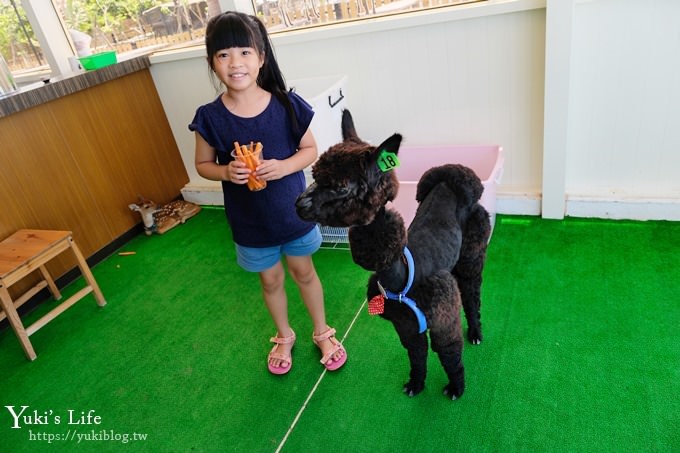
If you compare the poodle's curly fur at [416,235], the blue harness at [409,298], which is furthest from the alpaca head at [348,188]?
the blue harness at [409,298]

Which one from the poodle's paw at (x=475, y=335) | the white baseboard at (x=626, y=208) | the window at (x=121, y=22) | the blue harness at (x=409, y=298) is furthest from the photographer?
the window at (x=121, y=22)

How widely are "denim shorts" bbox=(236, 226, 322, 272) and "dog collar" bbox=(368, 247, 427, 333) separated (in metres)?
0.36

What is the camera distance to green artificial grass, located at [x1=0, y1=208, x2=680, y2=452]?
4.80 ft

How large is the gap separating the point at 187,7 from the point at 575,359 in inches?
115

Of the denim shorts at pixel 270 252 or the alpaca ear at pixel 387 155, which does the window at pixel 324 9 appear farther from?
the alpaca ear at pixel 387 155

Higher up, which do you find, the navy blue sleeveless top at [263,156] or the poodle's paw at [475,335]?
the navy blue sleeveless top at [263,156]

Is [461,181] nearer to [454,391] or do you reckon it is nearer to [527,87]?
[454,391]

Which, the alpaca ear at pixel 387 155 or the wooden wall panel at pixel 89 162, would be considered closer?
the alpaca ear at pixel 387 155

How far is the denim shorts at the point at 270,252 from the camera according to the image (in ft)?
5.16

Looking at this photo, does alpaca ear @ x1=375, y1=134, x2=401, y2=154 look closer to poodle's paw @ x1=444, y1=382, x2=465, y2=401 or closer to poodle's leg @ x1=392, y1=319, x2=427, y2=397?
poodle's leg @ x1=392, y1=319, x2=427, y2=397

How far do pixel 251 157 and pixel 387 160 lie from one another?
436 millimetres

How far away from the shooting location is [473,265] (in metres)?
1.60

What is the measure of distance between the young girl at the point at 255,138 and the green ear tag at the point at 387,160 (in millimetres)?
424

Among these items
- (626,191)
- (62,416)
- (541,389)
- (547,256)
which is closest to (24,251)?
(62,416)
